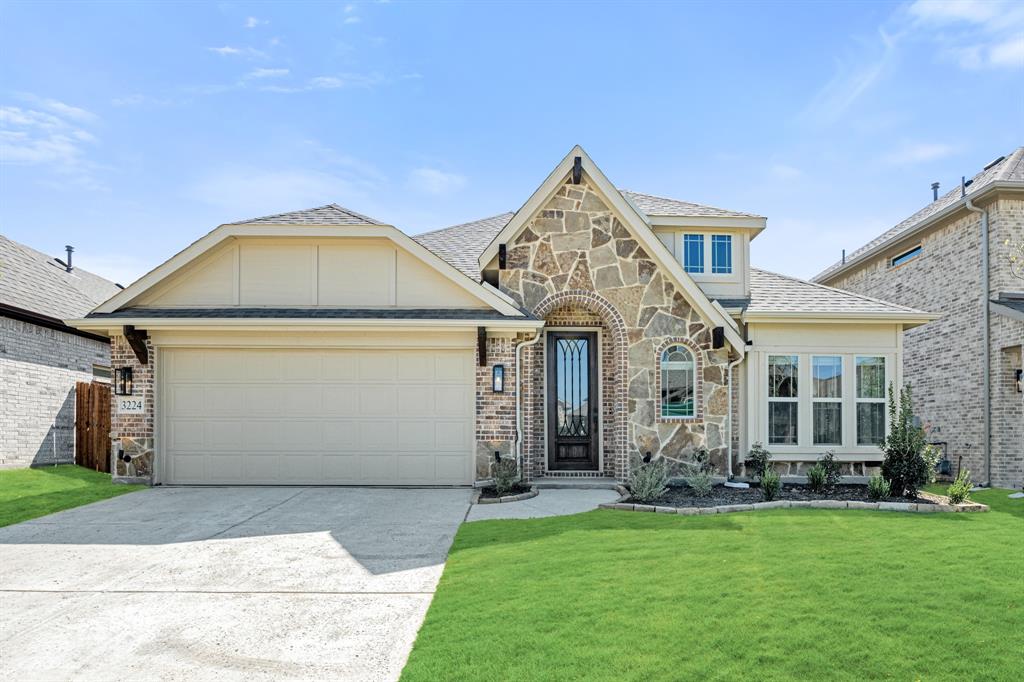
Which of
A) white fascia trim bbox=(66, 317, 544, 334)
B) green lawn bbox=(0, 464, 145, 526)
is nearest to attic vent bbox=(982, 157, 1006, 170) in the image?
white fascia trim bbox=(66, 317, 544, 334)

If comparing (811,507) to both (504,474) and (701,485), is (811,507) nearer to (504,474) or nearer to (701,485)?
(701,485)

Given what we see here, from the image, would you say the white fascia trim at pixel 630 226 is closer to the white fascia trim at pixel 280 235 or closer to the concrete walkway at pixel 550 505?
the white fascia trim at pixel 280 235

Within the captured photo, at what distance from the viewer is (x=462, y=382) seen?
11125 mm

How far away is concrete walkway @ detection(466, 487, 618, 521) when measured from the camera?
28.6 feet

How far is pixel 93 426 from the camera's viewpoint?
47.2 feet

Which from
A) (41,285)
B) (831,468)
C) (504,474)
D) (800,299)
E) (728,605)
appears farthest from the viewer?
(41,285)

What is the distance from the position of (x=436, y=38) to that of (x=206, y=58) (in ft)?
13.2

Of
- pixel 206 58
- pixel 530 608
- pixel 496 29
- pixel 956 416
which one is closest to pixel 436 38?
pixel 496 29

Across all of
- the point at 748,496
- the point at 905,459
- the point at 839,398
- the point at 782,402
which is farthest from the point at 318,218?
the point at 905,459

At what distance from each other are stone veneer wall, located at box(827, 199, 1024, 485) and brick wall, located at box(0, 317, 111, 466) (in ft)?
68.7

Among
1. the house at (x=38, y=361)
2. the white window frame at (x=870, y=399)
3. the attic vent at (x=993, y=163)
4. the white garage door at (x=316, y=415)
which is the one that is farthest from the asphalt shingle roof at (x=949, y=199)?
the house at (x=38, y=361)

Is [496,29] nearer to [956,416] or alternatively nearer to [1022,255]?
[1022,255]

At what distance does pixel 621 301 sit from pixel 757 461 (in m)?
3.74

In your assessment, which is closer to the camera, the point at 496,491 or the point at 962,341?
the point at 496,491
